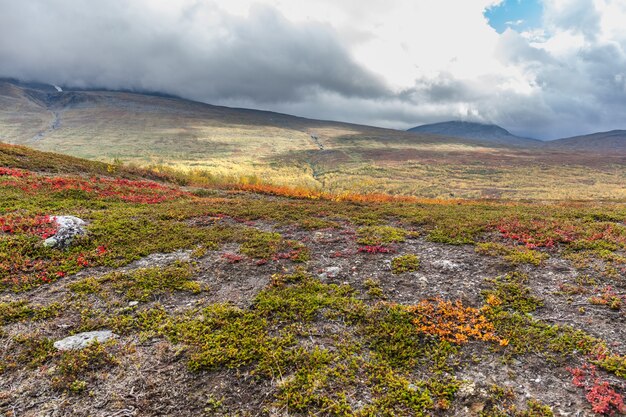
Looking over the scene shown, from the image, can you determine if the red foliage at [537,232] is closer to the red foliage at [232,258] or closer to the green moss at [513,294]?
the green moss at [513,294]

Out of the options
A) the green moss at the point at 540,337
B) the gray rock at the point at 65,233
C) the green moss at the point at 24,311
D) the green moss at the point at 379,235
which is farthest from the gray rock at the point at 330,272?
the gray rock at the point at 65,233

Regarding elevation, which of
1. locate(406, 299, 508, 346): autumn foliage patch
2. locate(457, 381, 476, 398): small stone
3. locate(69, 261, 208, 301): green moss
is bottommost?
locate(69, 261, 208, 301): green moss

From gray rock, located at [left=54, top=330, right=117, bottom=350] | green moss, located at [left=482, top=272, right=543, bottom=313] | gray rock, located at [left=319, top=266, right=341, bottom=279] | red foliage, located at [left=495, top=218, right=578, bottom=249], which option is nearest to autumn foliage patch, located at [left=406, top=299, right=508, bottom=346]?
green moss, located at [left=482, top=272, right=543, bottom=313]

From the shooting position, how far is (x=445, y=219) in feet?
72.0

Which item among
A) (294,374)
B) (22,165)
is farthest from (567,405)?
(22,165)

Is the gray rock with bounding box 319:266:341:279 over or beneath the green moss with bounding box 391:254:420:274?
beneath

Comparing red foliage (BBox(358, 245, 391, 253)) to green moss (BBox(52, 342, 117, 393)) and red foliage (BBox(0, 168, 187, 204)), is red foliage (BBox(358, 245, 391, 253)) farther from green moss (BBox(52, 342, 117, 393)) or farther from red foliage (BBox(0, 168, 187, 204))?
red foliage (BBox(0, 168, 187, 204))

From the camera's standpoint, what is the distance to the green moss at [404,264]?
46.5 ft

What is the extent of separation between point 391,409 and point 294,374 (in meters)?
2.44

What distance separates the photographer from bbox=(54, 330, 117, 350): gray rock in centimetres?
927

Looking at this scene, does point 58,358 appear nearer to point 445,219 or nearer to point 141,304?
point 141,304

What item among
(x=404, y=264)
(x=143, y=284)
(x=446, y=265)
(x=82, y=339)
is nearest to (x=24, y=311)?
(x=82, y=339)

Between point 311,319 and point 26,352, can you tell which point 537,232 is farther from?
point 26,352

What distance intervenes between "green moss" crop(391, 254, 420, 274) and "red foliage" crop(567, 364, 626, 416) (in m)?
6.50
